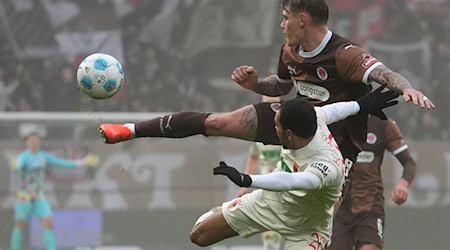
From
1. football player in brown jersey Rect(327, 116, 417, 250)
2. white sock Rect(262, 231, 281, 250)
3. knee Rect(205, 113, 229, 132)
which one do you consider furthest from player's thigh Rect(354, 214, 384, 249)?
knee Rect(205, 113, 229, 132)

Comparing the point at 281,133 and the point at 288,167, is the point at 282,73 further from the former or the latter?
the point at 281,133

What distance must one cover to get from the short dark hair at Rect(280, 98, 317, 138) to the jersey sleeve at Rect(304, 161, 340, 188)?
20cm

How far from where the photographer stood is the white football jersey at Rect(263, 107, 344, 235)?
641 cm

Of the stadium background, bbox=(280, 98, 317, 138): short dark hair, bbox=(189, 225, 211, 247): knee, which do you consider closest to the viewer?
bbox=(280, 98, 317, 138): short dark hair

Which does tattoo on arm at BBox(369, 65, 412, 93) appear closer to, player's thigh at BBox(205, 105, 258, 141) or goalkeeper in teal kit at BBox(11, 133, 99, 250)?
player's thigh at BBox(205, 105, 258, 141)

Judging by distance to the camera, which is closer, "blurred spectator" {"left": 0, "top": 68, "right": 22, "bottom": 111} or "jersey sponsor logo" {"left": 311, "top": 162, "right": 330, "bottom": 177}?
"jersey sponsor logo" {"left": 311, "top": 162, "right": 330, "bottom": 177}

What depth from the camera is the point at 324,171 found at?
634 centimetres

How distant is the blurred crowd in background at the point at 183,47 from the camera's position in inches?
631

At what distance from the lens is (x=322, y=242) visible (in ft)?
22.2

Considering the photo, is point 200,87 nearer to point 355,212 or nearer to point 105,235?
point 105,235

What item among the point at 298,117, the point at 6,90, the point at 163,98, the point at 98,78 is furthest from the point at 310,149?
the point at 6,90

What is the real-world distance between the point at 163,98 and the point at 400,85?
9999 mm

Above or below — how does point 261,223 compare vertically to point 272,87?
below

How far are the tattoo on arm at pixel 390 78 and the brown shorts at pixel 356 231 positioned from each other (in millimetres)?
2438
